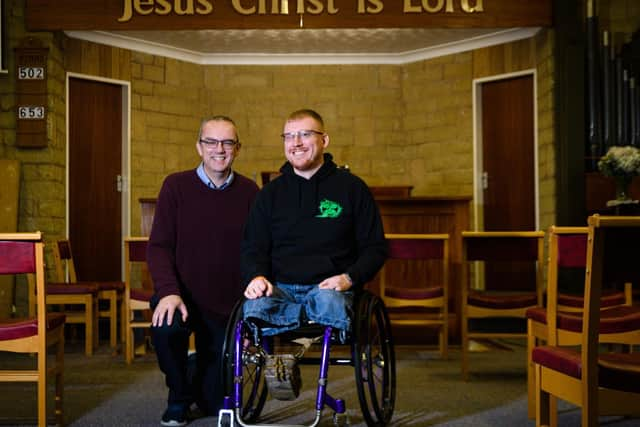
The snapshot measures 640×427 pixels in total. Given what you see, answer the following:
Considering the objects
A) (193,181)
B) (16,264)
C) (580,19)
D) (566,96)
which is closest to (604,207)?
(566,96)

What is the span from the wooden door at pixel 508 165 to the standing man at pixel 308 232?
5493 mm

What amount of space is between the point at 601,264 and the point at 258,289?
3.56 feet

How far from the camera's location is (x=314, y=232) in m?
2.75

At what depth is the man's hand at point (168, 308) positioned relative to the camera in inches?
116

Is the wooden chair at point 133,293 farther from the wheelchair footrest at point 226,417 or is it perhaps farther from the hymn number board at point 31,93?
the hymn number board at point 31,93

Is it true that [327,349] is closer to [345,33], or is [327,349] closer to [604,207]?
[604,207]

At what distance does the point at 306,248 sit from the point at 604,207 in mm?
4750

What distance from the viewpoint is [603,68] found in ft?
22.6

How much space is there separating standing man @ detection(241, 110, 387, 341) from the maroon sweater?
38 cm

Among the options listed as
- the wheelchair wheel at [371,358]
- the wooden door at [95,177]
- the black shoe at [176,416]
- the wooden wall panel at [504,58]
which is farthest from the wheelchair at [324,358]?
the wooden wall panel at [504,58]

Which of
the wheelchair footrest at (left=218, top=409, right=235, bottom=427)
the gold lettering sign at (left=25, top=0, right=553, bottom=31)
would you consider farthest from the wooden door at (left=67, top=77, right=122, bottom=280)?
the wheelchair footrest at (left=218, top=409, right=235, bottom=427)

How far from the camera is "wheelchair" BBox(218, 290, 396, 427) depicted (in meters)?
2.49

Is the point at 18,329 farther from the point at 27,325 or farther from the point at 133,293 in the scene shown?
the point at 133,293

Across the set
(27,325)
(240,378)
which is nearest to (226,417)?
(240,378)
